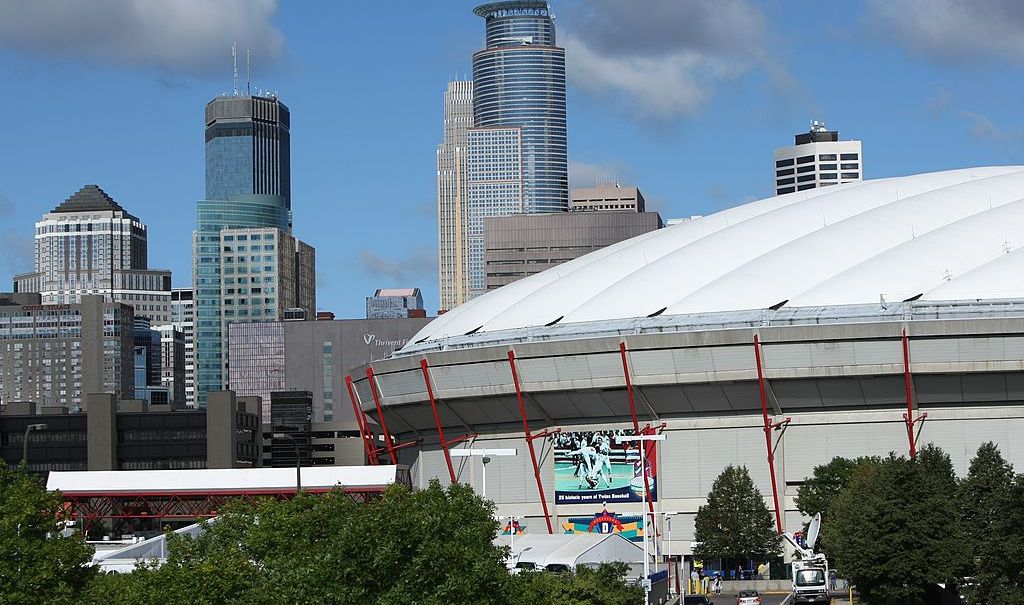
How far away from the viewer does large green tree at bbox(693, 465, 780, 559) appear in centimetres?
8719

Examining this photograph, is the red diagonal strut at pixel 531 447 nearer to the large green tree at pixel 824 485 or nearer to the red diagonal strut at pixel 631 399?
the red diagonal strut at pixel 631 399

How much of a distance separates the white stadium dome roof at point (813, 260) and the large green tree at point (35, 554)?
4683 centimetres

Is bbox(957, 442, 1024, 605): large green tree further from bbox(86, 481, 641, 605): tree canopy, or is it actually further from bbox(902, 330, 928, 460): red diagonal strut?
bbox(902, 330, 928, 460): red diagonal strut

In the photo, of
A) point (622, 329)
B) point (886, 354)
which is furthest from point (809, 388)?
point (622, 329)

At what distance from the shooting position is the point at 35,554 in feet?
167

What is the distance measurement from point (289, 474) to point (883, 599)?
5371 cm

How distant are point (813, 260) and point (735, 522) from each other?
16.3 m

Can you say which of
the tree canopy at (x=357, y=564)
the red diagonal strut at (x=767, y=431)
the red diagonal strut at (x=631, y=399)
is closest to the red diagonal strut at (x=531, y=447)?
the red diagonal strut at (x=631, y=399)

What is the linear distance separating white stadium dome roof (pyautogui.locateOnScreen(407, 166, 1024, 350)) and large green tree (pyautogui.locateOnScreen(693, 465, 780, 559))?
962 centimetres

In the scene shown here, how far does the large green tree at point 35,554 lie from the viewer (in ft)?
163

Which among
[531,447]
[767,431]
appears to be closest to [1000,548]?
[767,431]

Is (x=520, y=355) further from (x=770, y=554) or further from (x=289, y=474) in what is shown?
(x=289, y=474)

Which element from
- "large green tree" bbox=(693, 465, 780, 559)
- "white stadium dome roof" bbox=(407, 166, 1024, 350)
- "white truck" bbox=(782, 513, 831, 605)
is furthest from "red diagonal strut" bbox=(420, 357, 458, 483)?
"white truck" bbox=(782, 513, 831, 605)

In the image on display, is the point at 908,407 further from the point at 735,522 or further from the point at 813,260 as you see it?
the point at 813,260
